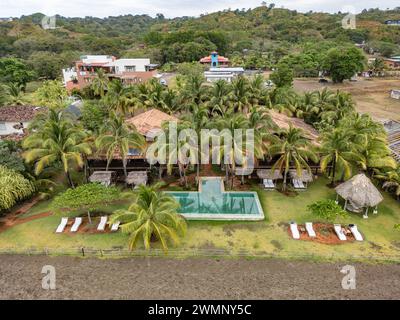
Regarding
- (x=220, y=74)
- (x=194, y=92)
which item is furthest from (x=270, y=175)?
(x=220, y=74)

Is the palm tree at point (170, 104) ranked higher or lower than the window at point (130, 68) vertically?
lower

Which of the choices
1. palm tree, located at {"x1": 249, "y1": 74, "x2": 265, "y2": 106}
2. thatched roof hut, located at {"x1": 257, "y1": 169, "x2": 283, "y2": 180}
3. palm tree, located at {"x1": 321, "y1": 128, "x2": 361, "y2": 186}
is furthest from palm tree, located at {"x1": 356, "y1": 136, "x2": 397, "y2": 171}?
palm tree, located at {"x1": 249, "y1": 74, "x2": 265, "y2": 106}

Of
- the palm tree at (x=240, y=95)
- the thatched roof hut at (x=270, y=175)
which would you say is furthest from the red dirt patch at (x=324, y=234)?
the palm tree at (x=240, y=95)

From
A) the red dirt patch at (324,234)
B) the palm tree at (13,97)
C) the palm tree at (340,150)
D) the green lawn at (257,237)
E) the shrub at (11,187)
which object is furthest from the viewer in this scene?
the palm tree at (13,97)

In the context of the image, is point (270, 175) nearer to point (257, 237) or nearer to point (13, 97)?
point (257, 237)

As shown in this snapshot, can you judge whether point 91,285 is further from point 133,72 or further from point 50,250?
point 133,72

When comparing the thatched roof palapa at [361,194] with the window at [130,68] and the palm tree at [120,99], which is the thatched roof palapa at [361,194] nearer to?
the palm tree at [120,99]
